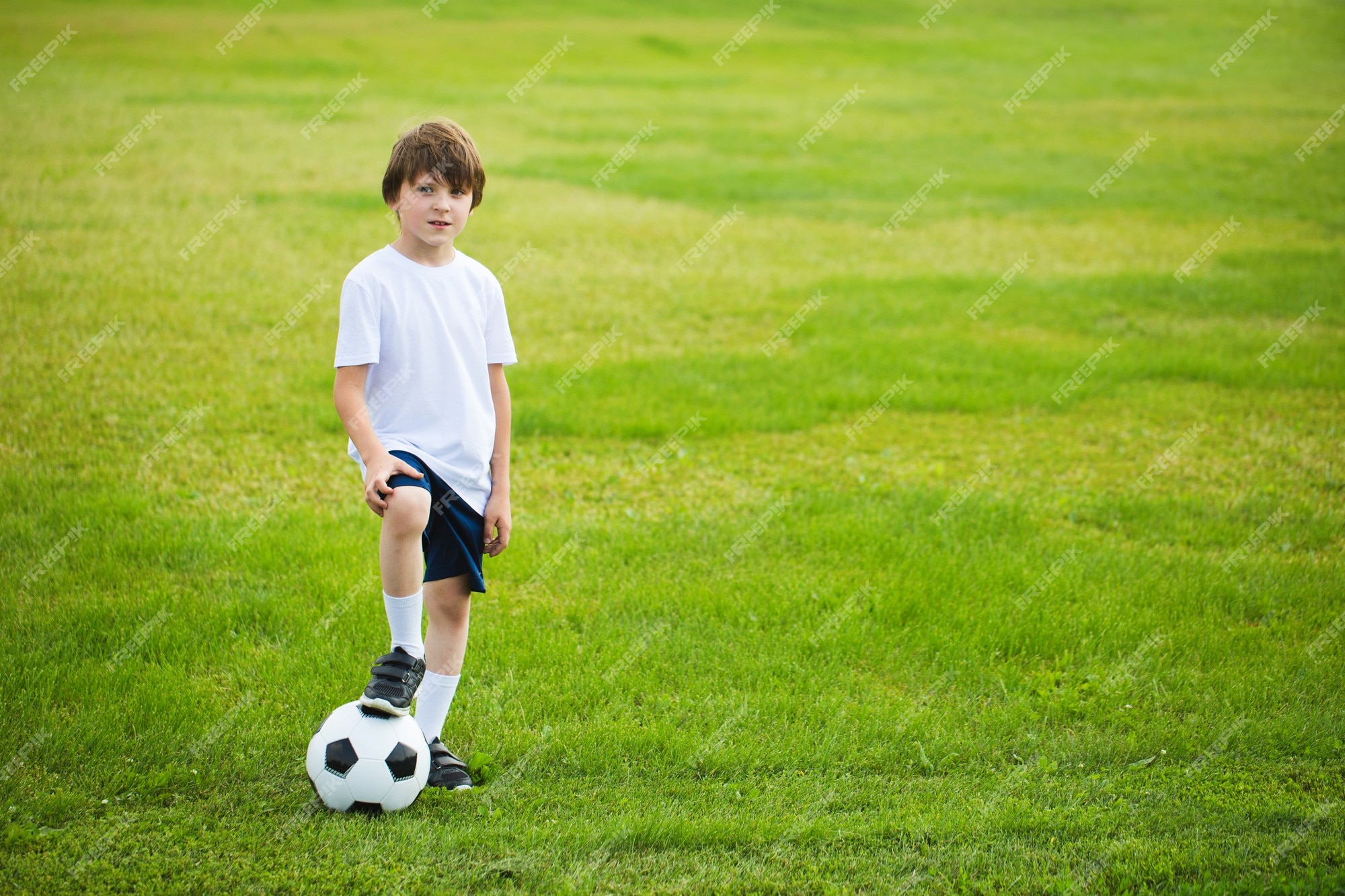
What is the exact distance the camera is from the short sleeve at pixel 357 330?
371cm

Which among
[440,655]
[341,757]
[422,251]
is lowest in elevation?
[341,757]

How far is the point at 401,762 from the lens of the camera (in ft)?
12.7

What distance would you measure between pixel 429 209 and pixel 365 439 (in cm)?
86

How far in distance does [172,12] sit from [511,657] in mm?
41046

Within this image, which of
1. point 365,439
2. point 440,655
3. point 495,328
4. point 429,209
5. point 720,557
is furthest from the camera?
point 720,557

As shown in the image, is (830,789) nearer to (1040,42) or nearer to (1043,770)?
(1043,770)

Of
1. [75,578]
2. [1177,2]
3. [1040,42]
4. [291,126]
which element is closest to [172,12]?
[291,126]

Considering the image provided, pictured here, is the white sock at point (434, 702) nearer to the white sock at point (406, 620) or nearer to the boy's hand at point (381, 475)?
the white sock at point (406, 620)

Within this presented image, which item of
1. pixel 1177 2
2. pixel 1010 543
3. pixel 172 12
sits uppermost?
pixel 1177 2

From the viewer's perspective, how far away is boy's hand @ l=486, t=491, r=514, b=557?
13.3 ft

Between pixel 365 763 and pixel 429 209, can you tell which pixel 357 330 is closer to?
pixel 429 209

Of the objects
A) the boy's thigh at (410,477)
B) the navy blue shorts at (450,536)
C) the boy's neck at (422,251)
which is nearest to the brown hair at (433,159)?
the boy's neck at (422,251)

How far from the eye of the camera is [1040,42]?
4303cm

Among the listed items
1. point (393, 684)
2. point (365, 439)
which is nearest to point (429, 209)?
point (365, 439)
